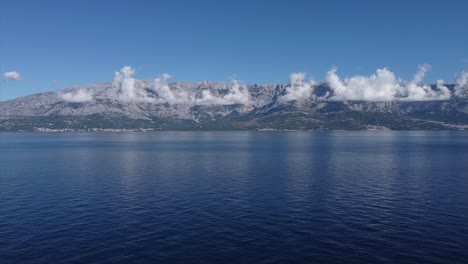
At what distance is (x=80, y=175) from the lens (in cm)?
13225

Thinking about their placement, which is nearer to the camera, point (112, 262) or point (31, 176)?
point (112, 262)

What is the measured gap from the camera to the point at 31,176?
131000mm

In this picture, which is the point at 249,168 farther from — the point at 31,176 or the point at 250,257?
the point at 250,257

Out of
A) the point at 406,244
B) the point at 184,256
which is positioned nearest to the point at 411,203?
the point at 406,244

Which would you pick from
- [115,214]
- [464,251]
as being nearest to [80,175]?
[115,214]

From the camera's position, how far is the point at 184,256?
52.9 metres

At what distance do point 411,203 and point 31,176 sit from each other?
12655 centimetres

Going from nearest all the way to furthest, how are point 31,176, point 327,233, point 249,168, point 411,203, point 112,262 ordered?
1. point 112,262
2. point 327,233
3. point 411,203
4. point 31,176
5. point 249,168

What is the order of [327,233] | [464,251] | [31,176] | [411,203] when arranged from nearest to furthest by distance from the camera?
1. [464,251]
2. [327,233]
3. [411,203]
4. [31,176]

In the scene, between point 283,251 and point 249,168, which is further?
point 249,168

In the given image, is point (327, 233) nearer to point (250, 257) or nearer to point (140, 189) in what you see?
point (250, 257)

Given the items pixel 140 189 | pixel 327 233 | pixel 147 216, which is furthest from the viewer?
pixel 140 189

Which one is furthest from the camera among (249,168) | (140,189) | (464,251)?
(249,168)

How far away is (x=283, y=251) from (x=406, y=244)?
804 inches
